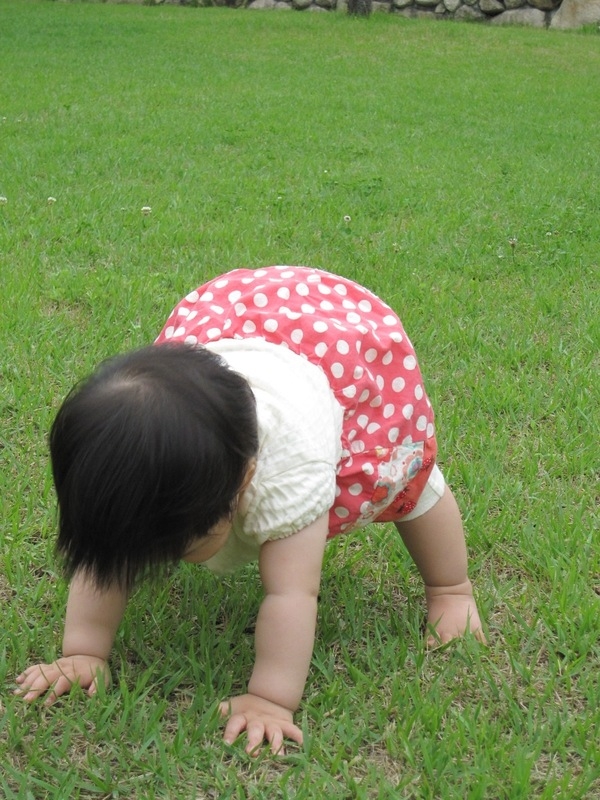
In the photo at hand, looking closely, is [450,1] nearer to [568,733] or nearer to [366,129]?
[366,129]

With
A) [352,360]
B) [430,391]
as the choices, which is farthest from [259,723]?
[430,391]

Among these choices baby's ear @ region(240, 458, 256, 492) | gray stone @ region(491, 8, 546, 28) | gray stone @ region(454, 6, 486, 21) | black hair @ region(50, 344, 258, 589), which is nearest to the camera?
black hair @ region(50, 344, 258, 589)

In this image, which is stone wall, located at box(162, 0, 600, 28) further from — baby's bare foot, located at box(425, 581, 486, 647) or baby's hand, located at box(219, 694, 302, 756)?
baby's hand, located at box(219, 694, 302, 756)

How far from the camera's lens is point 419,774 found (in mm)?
1493

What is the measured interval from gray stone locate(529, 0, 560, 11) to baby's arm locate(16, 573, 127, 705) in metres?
16.9

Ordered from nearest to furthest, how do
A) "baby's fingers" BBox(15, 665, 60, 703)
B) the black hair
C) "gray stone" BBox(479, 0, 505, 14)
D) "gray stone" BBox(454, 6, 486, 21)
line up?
the black hair
"baby's fingers" BBox(15, 665, 60, 703)
"gray stone" BBox(479, 0, 505, 14)
"gray stone" BBox(454, 6, 486, 21)

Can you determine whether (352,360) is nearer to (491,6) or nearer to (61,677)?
(61,677)

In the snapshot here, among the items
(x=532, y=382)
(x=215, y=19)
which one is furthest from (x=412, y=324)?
(x=215, y=19)

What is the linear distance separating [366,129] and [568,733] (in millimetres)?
6320

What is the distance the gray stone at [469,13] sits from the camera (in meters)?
16.8

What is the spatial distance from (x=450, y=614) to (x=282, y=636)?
0.46m

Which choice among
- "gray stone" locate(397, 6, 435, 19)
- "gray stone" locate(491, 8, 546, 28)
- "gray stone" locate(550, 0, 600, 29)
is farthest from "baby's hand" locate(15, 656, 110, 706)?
"gray stone" locate(397, 6, 435, 19)

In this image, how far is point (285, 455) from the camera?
153 cm

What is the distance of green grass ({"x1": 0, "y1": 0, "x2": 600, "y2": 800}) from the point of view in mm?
1526
